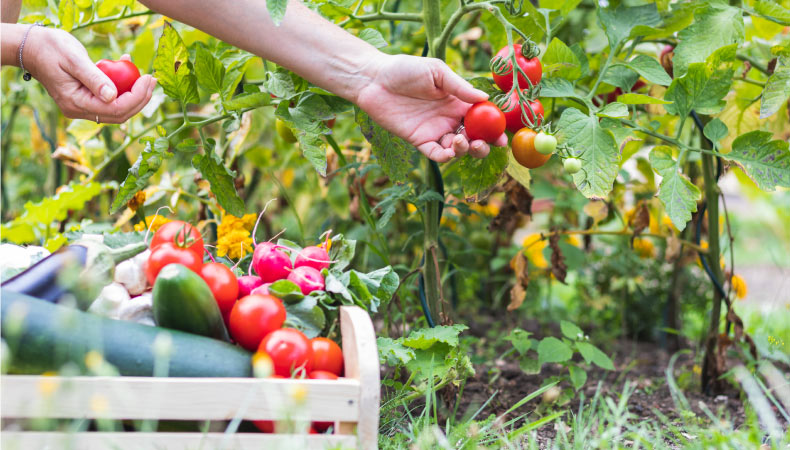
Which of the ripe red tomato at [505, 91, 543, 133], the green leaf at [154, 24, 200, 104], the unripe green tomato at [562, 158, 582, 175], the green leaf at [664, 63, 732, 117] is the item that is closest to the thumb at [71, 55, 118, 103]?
the green leaf at [154, 24, 200, 104]

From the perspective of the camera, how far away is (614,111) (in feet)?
4.34

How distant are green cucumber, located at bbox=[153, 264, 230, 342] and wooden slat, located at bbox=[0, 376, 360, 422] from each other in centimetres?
13

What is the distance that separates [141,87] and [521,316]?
1819mm

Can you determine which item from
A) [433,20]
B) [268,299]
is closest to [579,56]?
[433,20]

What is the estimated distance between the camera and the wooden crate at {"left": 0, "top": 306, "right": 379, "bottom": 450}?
903 millimetres

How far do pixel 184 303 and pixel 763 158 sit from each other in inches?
46.4

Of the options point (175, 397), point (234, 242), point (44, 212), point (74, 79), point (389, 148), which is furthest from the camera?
point (44, 212)

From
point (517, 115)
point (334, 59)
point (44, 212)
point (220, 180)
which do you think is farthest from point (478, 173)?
point (44, 212)

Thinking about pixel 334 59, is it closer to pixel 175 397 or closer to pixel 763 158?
pixel 175 397

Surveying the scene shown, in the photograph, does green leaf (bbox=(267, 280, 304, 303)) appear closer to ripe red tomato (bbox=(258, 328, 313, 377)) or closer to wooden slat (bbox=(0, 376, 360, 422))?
ripe red tomato (bbox=(258, 328, 313, 377))

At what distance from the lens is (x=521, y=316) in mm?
2738

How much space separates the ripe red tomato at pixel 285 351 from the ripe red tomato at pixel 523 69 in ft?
2.17

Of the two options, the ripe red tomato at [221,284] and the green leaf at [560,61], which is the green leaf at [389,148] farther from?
the ripe red tomato at [221,284]

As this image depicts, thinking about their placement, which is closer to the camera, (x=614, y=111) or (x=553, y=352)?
(x=614, y=111)
